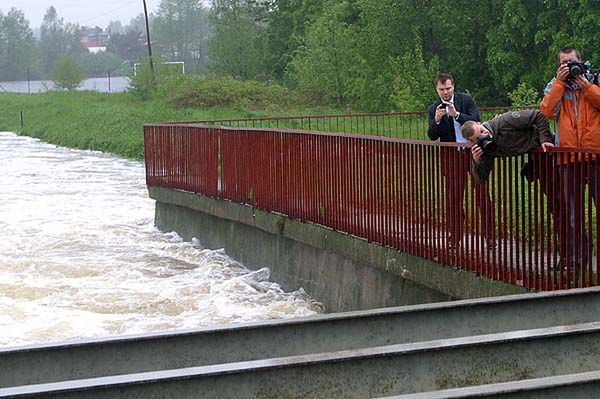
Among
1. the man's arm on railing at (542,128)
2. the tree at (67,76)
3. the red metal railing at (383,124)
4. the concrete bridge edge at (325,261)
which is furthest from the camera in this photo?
the tree at (67,76)

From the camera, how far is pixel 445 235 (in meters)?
10.7

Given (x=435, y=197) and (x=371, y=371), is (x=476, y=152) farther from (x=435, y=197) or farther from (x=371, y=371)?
(x=371, y=371)

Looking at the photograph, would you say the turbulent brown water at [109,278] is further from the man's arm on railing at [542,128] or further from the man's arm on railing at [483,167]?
the man's arm on railing at [542,128]

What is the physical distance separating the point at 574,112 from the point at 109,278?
8.28 meters

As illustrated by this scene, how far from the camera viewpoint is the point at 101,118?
192 feet

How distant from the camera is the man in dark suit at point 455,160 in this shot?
32.9 feet

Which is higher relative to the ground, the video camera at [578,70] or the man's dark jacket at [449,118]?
the video camera at [578,70]

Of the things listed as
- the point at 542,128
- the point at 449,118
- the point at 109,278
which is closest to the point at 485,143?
the point at 542,128

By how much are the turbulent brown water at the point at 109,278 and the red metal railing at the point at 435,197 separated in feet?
3.60

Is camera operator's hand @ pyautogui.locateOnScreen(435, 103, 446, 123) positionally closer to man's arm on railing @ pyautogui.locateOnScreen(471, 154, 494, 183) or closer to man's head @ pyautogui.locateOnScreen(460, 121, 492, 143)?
man's arm on railing @ pyautogui.locateOnScreen(471, 154, 494, 183)

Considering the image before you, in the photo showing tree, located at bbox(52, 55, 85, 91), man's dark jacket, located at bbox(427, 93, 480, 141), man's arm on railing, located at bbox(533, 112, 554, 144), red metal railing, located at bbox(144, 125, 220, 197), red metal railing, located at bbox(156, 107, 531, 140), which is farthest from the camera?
tree, located at bbox(52, 55, 85, 91)

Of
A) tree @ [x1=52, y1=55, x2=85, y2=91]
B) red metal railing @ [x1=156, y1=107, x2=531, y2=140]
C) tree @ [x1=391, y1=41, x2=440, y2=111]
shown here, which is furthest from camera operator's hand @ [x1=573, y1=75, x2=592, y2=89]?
tree @ [x1=52, y1=55, x2=85, y2=91]

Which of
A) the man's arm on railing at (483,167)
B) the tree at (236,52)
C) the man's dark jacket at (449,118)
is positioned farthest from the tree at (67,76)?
the man's arm on railing at (483,167)

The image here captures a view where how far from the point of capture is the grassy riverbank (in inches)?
1911
